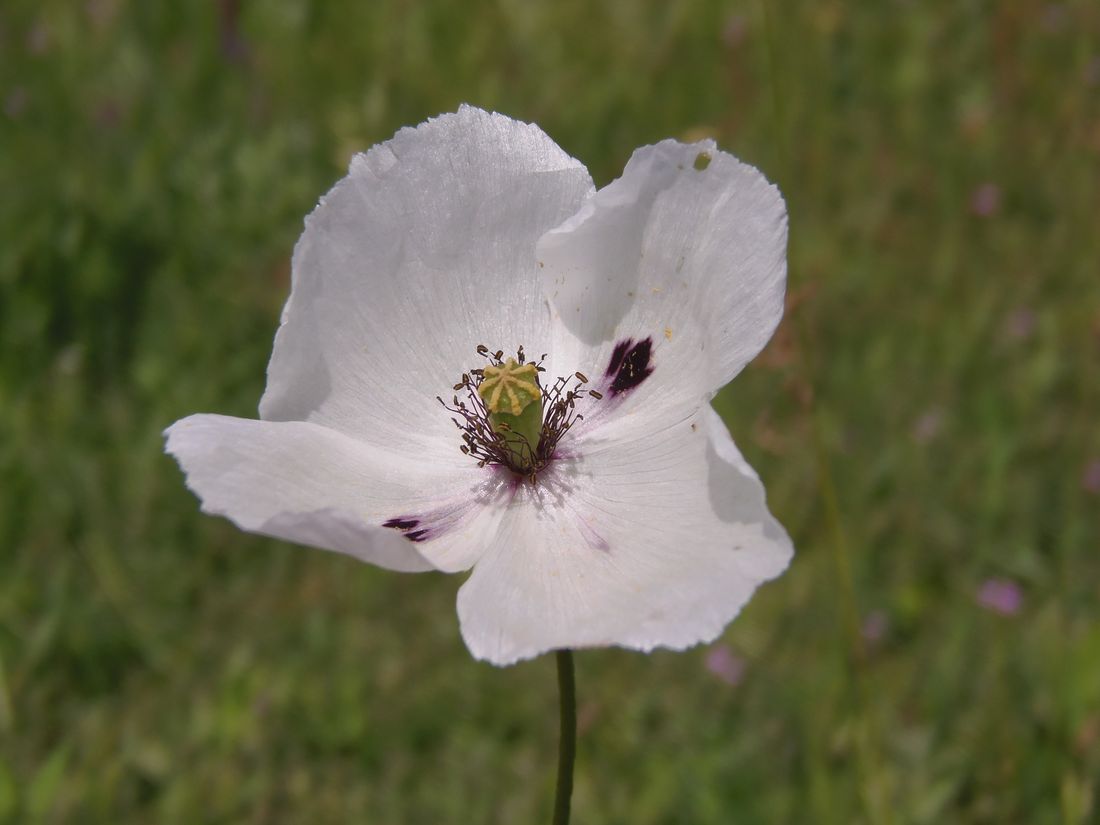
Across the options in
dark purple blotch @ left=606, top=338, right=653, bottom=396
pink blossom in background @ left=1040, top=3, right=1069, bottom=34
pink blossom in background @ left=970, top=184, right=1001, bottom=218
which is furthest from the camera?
pink blossom in background @ left=1040, top=3, right=1069, bottom=34

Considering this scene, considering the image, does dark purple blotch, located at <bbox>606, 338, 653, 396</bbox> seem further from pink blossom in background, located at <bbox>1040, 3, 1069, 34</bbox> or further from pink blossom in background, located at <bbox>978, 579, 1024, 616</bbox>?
pink blossom in background, located at <bbox>1040, 3, 1069, 34</bbox>

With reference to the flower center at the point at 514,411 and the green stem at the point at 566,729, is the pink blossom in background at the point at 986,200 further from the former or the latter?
the green stem at the point at 566,729

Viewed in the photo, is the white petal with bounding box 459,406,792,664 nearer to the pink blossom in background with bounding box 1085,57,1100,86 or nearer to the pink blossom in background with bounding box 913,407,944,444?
the pink blossom in background with bounding box 913,407,944,444

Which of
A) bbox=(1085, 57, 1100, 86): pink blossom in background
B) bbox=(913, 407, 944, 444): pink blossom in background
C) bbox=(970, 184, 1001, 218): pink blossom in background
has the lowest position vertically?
bbox=(913, 407, 944, 444): pink blossom in background

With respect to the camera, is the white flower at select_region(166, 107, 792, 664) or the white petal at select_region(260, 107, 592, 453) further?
the white petal at select_region(260, 107, 592, 453)

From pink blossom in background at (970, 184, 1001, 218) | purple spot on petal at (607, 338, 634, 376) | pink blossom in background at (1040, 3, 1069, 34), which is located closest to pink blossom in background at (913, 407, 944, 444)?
pink blossom in background at (970, 184, 1001, 218)

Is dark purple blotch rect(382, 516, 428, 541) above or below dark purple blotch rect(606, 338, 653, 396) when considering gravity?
below

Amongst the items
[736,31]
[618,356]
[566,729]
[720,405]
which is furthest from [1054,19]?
[566,729]

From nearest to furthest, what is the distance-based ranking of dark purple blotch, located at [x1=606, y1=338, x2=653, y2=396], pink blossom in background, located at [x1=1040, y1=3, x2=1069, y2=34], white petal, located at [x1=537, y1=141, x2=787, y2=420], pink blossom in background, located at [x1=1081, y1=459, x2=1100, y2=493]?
1. white petal, located at [x1=537, y1=141, x2=787, y2=420]
2. dark purple blotch, located at [x1=606, y1=338, x2=653, y2=396]
3. pink blossom in background, located at [x1=1081, y1=459, x2=1100, y2=493]
4. pink blossom in background, located at [x1=1040, y1=3, x2=1069, y2=34]

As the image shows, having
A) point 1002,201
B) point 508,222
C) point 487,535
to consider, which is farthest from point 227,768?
point 1002,201
